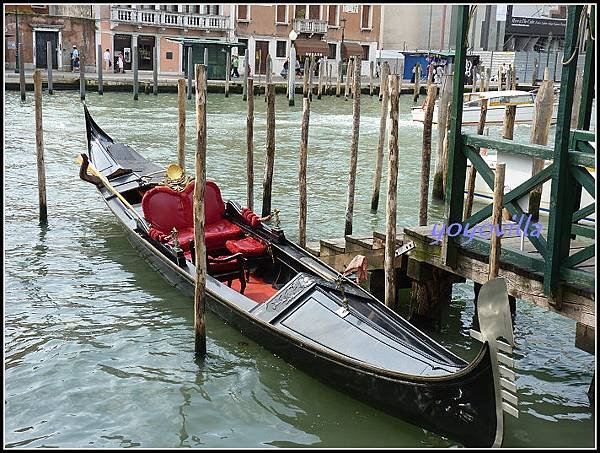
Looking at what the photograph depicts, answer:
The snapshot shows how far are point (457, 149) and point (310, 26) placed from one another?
67.7 feet

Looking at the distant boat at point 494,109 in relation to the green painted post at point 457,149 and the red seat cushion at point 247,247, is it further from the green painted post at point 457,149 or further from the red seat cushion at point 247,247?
the green painted post at point 457,149

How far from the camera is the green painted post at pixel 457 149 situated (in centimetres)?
385

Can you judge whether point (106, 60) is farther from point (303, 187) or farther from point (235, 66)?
point (303, 187)

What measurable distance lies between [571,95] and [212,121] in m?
10.6

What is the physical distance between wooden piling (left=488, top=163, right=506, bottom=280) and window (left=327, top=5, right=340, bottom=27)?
2169 centimetres

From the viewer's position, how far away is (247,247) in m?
4.64

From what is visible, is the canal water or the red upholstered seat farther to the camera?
the red upholstered seat

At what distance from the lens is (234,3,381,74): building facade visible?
76.3ft

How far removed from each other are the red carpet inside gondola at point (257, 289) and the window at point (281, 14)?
65.2 feet

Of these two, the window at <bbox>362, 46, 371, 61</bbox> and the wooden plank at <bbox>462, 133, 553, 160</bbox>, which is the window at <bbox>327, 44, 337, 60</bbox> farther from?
the wooden plank at <bbox>462, 133, 553, 160</bbox>

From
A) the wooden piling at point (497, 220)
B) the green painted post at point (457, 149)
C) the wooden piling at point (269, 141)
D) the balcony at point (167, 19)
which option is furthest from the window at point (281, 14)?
the wooden piling at point (497, 220)

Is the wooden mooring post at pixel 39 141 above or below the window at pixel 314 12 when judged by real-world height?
below

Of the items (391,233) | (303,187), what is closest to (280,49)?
(303,187)

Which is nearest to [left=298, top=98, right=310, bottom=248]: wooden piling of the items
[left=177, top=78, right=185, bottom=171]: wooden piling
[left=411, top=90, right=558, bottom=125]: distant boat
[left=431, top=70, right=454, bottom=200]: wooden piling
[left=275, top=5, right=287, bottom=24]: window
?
[left=177, top=78, right=185, bottom=171]: wooden piling
